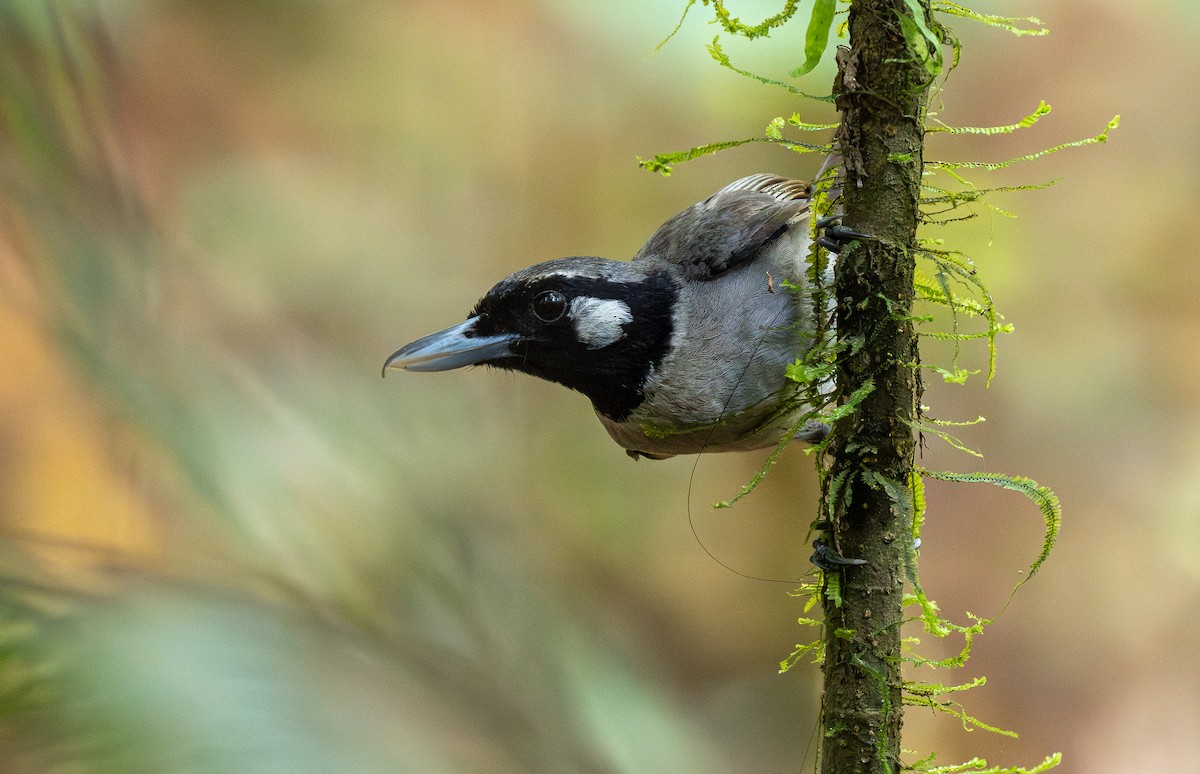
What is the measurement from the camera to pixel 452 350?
63.4 inches

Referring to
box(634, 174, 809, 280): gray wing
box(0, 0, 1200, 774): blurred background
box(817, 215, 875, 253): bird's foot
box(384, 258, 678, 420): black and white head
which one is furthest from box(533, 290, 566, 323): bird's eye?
box(0, 0, 1200, 774): blurred background

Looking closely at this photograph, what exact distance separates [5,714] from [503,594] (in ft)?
4.22

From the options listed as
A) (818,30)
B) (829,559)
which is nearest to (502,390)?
(829,559)

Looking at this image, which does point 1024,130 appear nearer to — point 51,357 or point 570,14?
point 570,14

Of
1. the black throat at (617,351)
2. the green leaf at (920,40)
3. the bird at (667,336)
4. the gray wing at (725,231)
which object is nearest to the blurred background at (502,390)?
the gray wing at (725,231)

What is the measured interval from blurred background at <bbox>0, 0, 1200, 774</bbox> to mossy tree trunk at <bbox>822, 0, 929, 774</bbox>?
148 cm

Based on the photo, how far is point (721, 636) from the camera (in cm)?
308

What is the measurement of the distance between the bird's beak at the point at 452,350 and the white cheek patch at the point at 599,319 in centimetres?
12

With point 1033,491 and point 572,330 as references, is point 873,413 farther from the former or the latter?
point 572,330

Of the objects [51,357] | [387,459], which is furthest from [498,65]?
[51,357]

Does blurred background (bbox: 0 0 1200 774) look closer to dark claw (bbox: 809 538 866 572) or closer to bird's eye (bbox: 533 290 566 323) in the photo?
bird's eye (bbox: 533 290 566 323)

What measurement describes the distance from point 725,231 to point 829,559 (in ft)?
2.67

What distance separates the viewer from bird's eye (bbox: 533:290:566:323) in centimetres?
163

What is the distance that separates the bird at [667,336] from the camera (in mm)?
1633
